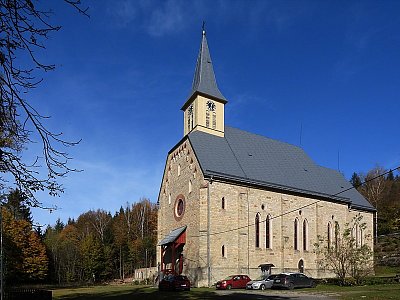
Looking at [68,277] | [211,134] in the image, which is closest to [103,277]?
[68,277]

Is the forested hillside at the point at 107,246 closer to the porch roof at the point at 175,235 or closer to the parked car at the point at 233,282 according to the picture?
the porch roof at the point at 175,235

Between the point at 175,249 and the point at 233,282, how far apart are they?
797 cm

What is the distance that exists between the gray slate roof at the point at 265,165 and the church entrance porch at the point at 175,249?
654 cm

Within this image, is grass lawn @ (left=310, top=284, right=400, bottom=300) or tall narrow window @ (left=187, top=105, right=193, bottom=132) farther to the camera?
tall narrow window @ (left=187, top=105, right=193, bottom=132)

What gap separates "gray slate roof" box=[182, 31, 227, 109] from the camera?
43500 mm

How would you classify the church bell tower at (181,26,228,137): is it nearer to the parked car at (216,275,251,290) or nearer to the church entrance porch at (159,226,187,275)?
the church entrance porch at (159,226,187,275)

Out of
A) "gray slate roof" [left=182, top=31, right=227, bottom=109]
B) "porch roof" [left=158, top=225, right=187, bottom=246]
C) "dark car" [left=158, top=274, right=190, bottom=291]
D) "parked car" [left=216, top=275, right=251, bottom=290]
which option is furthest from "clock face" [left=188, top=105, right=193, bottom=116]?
"dark car" [left=158, top=274, right=190, bottom=291]

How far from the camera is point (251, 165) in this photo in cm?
4184

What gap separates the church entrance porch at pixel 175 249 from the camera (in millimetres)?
38156

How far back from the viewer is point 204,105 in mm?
42719

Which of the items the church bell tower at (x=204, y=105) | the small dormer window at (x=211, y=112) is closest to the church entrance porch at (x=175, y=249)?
the church bell tower at (x=204, y=105)

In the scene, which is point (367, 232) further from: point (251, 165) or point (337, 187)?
point (251, 165)

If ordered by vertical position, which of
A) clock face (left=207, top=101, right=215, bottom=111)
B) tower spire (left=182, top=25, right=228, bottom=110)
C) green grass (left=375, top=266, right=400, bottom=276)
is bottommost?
green grass (left=375, top=266, right=400, bottom=276)

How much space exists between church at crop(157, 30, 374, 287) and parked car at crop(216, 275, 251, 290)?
2431mm
